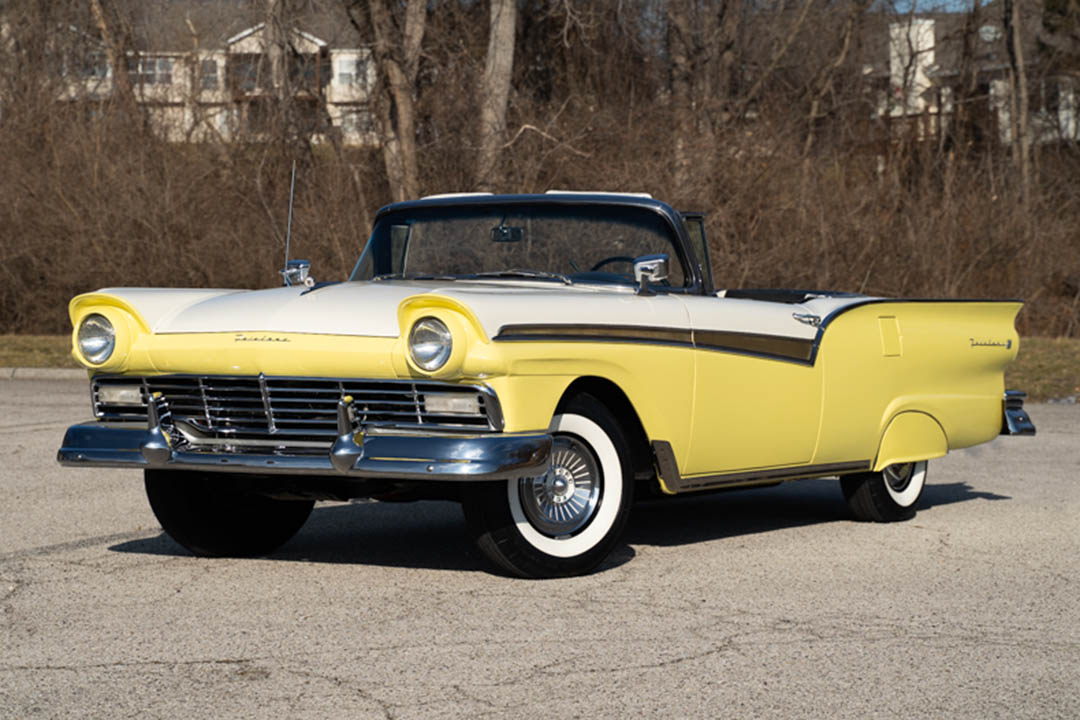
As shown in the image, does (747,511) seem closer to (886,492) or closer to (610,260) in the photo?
(886,492)

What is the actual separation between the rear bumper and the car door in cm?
117

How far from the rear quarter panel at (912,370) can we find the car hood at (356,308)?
127cm

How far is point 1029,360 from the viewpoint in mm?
18766

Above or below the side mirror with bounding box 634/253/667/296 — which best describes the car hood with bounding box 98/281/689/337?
below

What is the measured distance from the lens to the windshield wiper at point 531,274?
7.19 m

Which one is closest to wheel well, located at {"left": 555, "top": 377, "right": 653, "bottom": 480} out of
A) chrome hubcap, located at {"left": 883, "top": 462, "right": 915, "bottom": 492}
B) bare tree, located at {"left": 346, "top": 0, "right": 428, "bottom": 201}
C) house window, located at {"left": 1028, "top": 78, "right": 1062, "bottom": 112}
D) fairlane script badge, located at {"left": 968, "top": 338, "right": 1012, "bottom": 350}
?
chrome hubcap, located at {"left": 883, "top": 462, "right": 915, "bottom": 492}

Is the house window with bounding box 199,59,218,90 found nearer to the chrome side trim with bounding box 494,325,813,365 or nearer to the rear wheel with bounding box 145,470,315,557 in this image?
the rear wheel with bounding box 145,470,315,557

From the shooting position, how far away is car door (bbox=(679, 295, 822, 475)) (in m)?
6.81

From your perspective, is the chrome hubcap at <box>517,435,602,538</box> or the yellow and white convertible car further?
the chrome hubcap at <box>517,435,602,538</box>

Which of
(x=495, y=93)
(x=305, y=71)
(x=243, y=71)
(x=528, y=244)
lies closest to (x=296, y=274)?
(x=528, y=244)

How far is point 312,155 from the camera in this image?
78.4ft

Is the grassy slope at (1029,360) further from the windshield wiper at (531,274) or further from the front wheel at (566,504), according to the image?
the front wheel at (566,504)

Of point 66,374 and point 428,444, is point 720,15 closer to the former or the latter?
point 66,374

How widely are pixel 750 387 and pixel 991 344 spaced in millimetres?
2146
